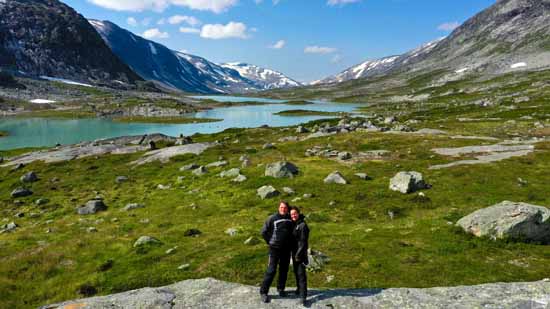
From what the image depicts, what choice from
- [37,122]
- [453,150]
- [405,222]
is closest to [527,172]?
[453,150]

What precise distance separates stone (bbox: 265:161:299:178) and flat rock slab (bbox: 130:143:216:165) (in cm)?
2509

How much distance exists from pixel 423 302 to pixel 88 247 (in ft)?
66.8

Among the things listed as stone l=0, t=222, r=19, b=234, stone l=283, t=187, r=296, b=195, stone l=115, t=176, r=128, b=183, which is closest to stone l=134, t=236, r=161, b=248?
stone l=283, t=187, r=296, b=195

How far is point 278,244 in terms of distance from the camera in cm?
1437

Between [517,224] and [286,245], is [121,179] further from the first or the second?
[517,224]

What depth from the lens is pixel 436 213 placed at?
2738cm

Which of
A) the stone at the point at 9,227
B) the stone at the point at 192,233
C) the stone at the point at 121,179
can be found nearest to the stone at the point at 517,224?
the stone at the point at 192,233

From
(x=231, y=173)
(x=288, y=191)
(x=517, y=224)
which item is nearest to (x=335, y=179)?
(x=288, y=191)

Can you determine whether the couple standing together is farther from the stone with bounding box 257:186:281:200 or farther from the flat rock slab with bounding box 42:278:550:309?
the stone with bounding box 257:186:281:200

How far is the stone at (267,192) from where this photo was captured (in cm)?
3375

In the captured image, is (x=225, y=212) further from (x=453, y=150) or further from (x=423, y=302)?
(x=453, y=150)

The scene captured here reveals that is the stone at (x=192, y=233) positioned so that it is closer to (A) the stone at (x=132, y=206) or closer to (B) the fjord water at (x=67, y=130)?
(A) the stone at (x=132, y=206)

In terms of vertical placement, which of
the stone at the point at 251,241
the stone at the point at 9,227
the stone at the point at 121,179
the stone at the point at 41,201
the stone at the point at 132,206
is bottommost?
the stone at the point at 41,201

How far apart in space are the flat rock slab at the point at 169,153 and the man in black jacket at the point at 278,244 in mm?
48754
